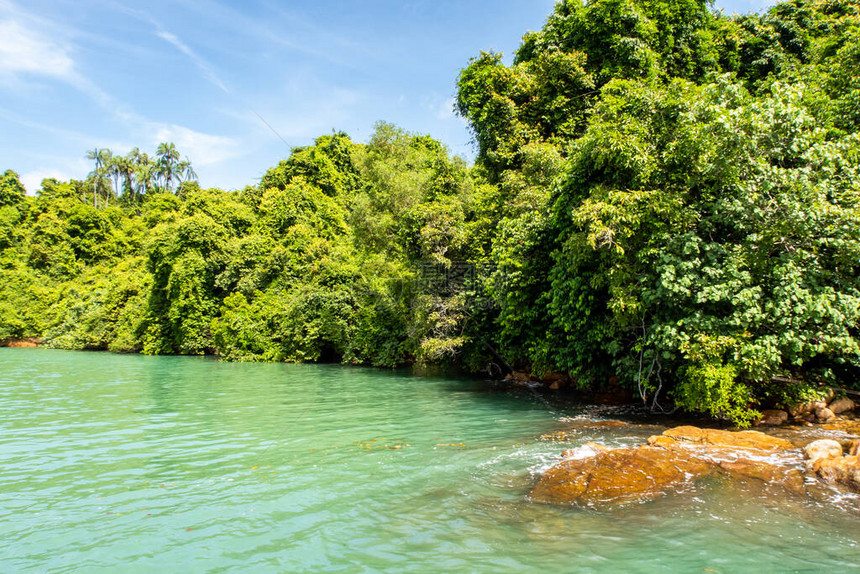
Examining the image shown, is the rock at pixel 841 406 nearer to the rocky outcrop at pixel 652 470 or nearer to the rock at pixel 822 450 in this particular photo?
the rocky outcrop at pixel 652 470

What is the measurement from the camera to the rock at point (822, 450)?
8.17m

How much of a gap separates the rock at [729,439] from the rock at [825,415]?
322 centimetres

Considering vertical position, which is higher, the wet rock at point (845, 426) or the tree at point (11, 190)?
the tree at point (11, 190)

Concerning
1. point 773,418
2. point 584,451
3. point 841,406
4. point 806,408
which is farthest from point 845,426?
point 584,451

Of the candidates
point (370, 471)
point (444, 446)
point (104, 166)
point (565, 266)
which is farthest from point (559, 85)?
point (104, 166)

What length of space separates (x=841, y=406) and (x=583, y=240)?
26.2 feet

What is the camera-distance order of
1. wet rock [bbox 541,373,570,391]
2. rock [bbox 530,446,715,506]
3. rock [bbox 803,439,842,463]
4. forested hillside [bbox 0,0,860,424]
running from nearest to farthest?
rock [bbox 530,446,715,506] → rock [bbox 803,439,842,463] → forested hillside [bbox 0,0,860,424] → wet rock [bbox 541,373,570,391]

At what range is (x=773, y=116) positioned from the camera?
12180mm

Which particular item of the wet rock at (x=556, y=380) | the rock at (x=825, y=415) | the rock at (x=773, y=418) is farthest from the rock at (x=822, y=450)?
the wet rock at (x=556, y=380)

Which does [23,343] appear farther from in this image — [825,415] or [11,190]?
[825,415]

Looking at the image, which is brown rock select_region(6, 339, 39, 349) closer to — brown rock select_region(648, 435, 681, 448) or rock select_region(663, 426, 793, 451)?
brown rock select_region(648, 435, 681, 448)

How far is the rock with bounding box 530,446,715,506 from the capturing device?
23.3 ft

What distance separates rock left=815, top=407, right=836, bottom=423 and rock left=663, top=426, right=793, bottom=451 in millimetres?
3223

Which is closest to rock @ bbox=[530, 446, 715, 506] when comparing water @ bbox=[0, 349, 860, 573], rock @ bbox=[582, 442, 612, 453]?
water @ bbox=[0, 349, 860, 573]
